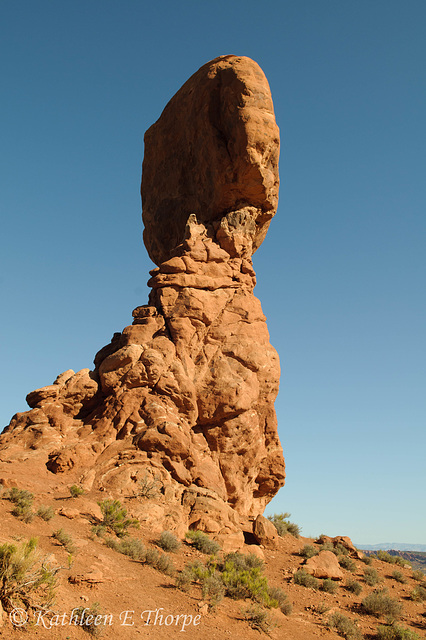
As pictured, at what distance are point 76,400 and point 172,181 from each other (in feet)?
40.5

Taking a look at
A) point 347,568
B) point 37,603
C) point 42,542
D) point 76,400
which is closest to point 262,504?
point 347,568

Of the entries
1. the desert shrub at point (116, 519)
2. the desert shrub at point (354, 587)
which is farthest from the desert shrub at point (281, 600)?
the desert shrub at point (116, 519)

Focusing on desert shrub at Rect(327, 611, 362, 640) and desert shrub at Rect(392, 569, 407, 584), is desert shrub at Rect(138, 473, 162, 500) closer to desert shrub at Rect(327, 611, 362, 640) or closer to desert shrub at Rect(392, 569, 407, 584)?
desert shrub at Rect(327, 611, 362, 640)

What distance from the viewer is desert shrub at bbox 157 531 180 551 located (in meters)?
11.4

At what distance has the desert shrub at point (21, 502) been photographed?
393 inches

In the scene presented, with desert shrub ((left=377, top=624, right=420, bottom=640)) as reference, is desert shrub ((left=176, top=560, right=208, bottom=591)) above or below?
above

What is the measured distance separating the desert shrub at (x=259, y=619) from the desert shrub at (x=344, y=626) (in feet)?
6.51

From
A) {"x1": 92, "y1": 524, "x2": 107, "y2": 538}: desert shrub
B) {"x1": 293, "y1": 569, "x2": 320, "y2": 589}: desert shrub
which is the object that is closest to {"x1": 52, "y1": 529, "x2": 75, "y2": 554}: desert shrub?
{"x1": 92, "y1": 524, "x2": 107, "y2": 538}: desert shrub

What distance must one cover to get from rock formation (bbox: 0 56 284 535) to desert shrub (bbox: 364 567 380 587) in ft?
14.3

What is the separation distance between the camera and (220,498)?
1477 cm

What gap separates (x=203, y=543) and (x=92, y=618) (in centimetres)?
572

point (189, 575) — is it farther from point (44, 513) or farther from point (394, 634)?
point (394, 634)

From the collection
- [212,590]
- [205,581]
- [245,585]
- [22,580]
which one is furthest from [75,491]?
[22,580]

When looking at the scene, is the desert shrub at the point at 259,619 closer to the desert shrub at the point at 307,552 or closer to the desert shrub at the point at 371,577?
the desert shrub at the point at 307,552
